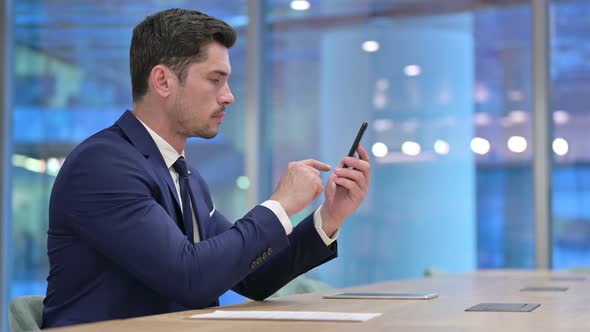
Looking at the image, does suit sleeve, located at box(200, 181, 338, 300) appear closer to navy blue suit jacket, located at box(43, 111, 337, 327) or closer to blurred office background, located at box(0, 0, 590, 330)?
navy blue suit jacket, located at box(43, 111, 337, 327)

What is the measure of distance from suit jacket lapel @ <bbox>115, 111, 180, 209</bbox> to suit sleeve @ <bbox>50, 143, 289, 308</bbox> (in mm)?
84

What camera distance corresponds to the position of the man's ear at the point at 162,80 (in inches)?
83.7

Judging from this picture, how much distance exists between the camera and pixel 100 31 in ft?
20.7

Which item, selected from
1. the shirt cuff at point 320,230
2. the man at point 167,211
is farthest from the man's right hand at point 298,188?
the shirt cuff at point 320,230

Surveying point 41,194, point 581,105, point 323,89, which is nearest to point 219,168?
point 323,89

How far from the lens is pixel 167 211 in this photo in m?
1.96

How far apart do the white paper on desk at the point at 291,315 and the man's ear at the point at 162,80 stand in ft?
2.19

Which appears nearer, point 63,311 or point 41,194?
point 63,311

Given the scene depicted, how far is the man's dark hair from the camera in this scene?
2111 millimetres

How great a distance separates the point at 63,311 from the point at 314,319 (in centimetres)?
65

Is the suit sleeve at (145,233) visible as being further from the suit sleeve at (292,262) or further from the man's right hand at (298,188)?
the suit sleeve at (292,262)

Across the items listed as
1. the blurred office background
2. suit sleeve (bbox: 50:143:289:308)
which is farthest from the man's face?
the blurred office background

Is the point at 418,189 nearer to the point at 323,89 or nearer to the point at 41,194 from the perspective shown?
the point at 323,89

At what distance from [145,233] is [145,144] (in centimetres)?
34
